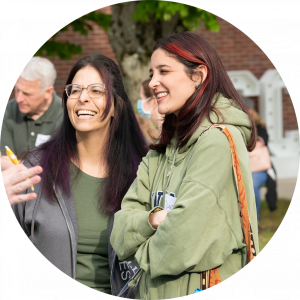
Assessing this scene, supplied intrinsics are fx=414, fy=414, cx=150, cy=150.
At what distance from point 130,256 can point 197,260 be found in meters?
0.44

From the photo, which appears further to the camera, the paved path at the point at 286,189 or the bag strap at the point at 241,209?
the paved path at the point at 286,189

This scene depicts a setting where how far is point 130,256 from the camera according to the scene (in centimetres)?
222

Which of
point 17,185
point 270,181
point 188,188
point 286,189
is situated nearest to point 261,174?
point 270,181

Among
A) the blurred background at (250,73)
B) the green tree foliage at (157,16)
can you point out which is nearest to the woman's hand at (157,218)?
the green tree foliage at (157,16)

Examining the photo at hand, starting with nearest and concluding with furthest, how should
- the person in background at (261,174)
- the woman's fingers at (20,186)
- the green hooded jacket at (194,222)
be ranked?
the green hooded jacket at (194,222)
the woman's fingers at (20,186)
the person in background at (261,174)

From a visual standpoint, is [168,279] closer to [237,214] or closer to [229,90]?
[237,214]

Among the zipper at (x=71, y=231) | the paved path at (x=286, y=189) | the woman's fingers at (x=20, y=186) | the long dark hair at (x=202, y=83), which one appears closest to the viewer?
the woman's fingers at (x=20, y=186)

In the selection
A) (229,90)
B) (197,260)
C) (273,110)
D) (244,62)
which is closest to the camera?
(197,260)

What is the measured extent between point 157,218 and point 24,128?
298cm

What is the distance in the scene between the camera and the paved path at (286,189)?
9189 millimetres

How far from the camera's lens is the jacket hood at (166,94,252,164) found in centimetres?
212

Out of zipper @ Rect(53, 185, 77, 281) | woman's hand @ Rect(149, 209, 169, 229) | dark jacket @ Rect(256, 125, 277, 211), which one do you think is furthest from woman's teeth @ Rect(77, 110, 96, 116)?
dark jacket @ Rect(256, 125, 277, 211)

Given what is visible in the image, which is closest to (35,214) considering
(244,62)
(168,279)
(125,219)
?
(125,219)

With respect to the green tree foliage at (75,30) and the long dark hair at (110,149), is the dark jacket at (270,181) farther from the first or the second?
the long dark hair at (110,149)
